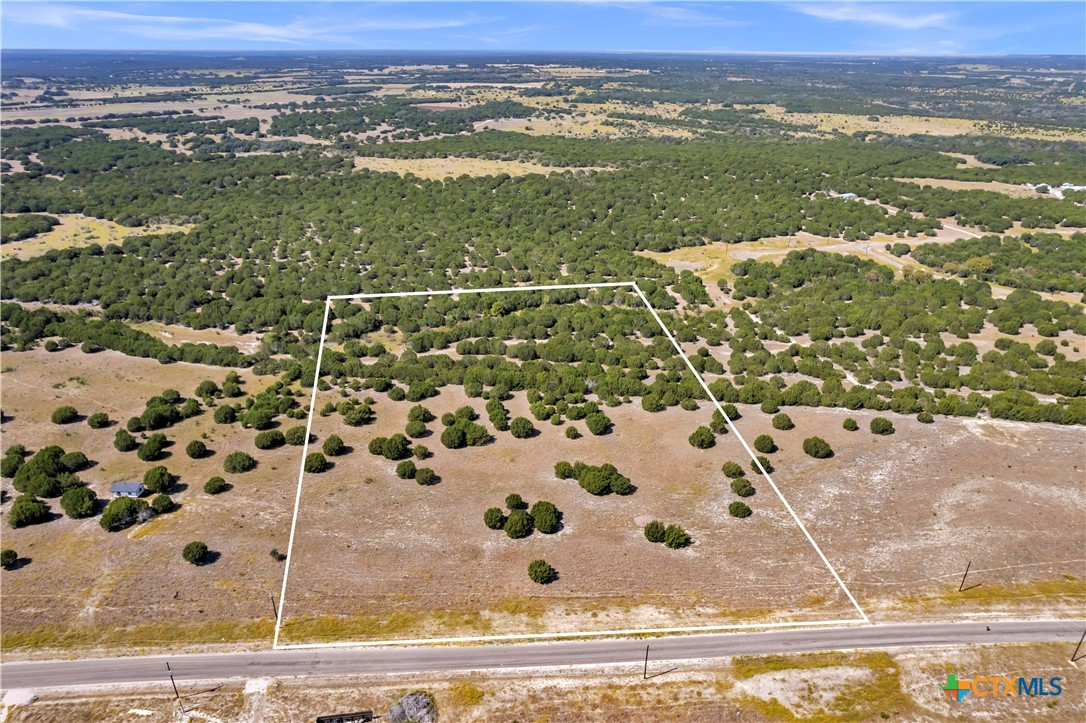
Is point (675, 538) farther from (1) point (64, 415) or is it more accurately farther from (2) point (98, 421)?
(1) point (64, 415)

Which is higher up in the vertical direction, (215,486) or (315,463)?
(315,463)

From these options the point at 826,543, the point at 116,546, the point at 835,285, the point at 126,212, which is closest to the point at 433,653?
the point at 116,546

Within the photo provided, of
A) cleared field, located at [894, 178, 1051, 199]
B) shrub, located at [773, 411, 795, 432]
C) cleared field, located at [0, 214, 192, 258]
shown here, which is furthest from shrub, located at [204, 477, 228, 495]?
cleared field, located at [894, 178, 1051, 199]

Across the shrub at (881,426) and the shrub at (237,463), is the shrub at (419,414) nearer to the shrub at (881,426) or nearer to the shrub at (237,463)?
the shrub at (237,463)

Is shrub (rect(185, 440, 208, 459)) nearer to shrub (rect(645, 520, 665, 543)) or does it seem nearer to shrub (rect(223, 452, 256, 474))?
shrub (rect(223, 452, 256, 474))

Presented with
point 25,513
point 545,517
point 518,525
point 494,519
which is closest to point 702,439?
point 545,517

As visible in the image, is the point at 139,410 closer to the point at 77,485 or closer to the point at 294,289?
the point at 77,485
